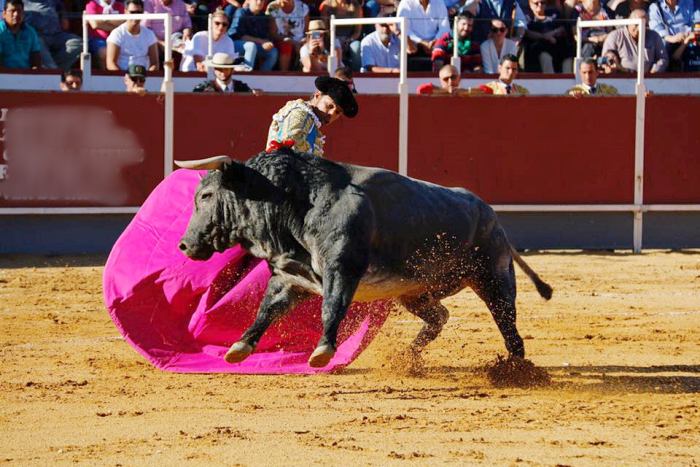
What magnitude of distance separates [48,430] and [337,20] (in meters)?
6.97

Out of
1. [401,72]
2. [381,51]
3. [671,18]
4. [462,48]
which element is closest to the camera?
[401,72]

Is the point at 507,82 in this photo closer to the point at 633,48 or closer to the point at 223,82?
the point at 633,48

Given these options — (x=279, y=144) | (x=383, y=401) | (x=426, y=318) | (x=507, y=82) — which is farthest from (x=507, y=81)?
(x=383, y=401)

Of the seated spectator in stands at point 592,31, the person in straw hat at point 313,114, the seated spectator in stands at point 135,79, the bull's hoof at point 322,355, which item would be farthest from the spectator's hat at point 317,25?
the bull's hoof at point 322,355

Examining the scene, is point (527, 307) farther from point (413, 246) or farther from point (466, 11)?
point (466, 11)

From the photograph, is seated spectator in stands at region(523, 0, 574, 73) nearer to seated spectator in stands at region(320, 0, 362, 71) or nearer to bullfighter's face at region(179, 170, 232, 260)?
seated spectator in stands at region(320, 0, 362, 71)

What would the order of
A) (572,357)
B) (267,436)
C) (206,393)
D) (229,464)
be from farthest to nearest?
(572,357) < (206,393) < (267,436) < (229,464)

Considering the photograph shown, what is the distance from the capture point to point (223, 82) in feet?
36.1

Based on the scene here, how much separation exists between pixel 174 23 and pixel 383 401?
272 inches

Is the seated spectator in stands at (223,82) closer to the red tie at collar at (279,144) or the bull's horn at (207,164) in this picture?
the red tie at collar at (279,144)

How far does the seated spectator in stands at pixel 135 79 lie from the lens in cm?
1070

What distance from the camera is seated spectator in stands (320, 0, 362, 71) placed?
39.3 feet

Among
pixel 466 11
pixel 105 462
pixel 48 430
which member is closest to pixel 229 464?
pixel 105 462

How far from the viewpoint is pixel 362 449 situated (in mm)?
4496
